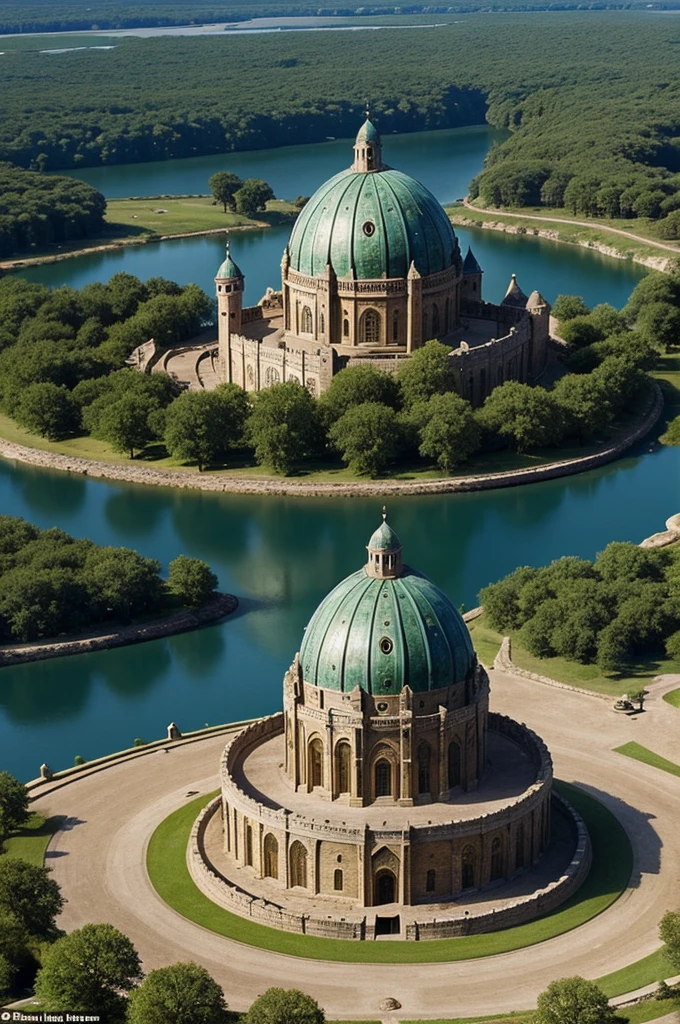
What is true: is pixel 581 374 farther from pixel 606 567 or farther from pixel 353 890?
pixel 353 890

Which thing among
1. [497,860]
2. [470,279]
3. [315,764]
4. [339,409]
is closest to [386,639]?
[315,764]

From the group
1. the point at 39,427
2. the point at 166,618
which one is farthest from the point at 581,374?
the point at 166,618

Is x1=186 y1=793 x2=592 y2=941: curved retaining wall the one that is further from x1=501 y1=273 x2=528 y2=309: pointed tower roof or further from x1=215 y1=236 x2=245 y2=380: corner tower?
x1=501 y1=273 x2=528 y2=309: pointed tower roof

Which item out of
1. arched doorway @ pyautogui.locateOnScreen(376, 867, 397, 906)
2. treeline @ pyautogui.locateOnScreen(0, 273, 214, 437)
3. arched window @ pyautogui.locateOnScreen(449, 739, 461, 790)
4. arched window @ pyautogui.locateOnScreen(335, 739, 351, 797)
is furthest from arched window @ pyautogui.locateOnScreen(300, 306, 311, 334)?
arched doorway @ pyautogui.locateOnScreen(376, 867, 397, 906)

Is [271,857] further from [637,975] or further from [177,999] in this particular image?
[637,975]

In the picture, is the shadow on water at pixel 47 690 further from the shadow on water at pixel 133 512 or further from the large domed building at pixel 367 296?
the large domed building at pixel 367 296
